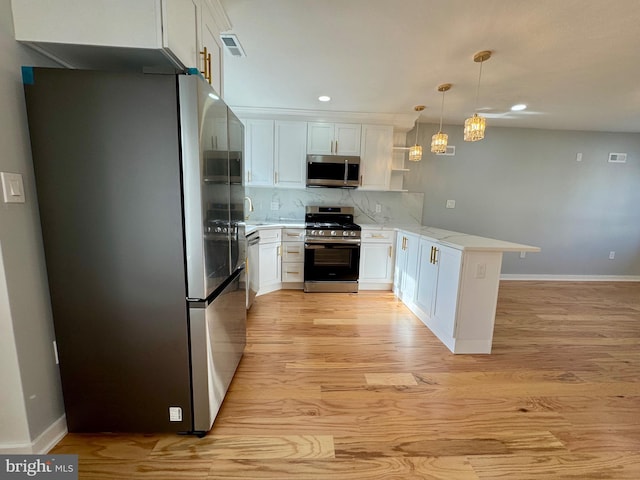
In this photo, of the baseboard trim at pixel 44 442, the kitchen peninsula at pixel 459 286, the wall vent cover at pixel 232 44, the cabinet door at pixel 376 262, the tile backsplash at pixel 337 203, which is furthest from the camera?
the tile backsplash at pixel 337 203

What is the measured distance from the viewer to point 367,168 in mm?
3885

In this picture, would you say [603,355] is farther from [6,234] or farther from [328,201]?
[6,234]

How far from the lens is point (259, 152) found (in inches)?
149

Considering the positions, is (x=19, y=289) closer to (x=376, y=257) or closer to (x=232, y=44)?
(x=232, y=44)

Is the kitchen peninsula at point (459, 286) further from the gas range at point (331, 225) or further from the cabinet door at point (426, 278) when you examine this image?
the gas range at point (331, 225)

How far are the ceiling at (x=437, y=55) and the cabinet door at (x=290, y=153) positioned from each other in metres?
0.38

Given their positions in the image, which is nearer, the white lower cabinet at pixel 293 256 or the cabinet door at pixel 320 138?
the white lower cabinet at pixel 293 256

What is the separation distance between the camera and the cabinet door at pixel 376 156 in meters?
3.83

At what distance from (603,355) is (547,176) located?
3.16 metres

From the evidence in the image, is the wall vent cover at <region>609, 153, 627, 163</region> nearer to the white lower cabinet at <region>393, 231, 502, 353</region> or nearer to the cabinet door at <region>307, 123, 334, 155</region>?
the white lower cabinet at <region>393, 231, 502, 353</region>

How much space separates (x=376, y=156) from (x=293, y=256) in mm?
1897

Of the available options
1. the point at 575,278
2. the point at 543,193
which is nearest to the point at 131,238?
the point at 543,193

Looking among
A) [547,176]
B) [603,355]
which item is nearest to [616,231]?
[547,176]

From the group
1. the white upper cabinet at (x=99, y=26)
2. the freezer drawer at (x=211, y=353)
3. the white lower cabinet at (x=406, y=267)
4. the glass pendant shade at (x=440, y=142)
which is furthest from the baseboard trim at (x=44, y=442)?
the glass pendant shade at (x=440, y=142)
